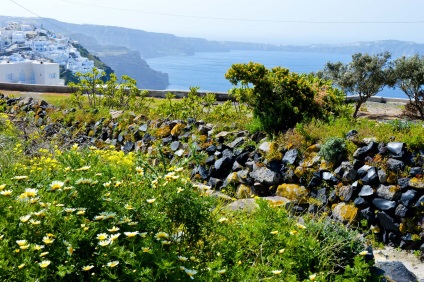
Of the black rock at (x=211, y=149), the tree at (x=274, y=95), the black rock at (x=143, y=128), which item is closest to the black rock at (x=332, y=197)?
the tree at (x=274, y=95)

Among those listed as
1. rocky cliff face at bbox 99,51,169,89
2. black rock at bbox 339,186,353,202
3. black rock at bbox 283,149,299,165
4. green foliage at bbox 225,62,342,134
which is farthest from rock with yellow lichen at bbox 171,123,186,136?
rocky cliff face at bbox 99,51,169,89

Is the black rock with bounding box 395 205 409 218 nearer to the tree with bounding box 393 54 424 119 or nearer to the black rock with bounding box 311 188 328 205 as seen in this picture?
the black rock with bounding box 311 188 328 205

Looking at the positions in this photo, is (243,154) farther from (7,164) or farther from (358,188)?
(7,164)

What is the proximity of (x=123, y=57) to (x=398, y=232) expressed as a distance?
14087cm

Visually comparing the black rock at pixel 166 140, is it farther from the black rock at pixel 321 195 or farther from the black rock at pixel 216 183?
the black rock at pixel 321 195

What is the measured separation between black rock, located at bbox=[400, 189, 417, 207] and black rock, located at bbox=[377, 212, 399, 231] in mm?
279

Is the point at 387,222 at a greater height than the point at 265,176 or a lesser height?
lesser

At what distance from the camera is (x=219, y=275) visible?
3.44 m

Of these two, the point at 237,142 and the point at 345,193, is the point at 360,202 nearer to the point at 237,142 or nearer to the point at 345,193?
the point at 345,193

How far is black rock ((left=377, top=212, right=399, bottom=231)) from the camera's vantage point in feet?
21.6

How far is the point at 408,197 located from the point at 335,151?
4.06 feet

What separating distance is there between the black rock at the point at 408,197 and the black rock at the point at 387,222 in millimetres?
279

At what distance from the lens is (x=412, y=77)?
17219 millimetres

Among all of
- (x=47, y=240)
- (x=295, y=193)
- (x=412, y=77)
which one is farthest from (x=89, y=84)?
(x=412, y=77)
